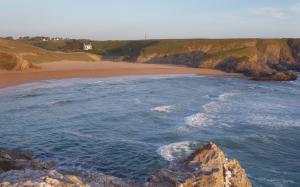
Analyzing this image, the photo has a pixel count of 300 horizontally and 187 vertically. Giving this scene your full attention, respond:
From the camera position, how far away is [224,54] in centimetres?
8694

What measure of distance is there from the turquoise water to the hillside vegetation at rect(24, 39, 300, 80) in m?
39.1

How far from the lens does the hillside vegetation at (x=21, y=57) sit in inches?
2199

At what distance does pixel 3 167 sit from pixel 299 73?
A: 233ft

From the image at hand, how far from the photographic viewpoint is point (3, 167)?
14.3 m

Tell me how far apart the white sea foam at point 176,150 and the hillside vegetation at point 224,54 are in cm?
5369

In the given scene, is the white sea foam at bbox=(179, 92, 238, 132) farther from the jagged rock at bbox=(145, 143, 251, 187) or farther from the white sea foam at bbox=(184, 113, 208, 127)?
the jagged rock at bbox=(145, 143, 251, 187)

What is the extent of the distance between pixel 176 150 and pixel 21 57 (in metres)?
43.2

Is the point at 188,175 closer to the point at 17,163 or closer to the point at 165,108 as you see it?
the point at 17,163

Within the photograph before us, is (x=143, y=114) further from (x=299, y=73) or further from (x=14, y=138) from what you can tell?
(x=299, y=73)

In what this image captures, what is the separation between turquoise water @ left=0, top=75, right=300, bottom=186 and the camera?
60.4ft

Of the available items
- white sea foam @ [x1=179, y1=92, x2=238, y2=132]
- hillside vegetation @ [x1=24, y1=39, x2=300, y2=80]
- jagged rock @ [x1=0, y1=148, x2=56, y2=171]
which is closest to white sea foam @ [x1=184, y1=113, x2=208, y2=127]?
white sea foam @ [x1=179, y1=92, x2=238, y2=132]

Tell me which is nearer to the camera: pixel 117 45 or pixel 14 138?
pixel 14 138

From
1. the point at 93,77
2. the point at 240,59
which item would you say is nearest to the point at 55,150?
the point at 93,77

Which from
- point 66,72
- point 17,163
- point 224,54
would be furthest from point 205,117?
point 224,54
